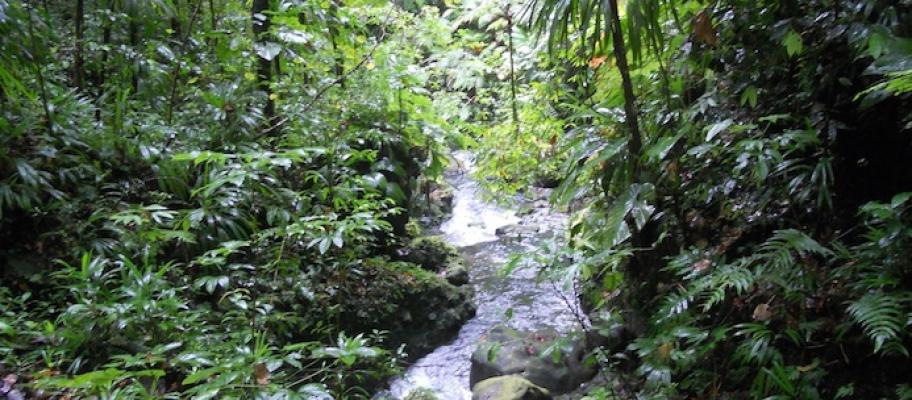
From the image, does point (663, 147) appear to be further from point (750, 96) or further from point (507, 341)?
point (507, 341)

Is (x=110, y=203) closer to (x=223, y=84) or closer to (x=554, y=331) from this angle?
(x=223, y=84)

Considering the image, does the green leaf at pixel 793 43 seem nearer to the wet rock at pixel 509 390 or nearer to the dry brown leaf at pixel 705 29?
the dry brown leaf at pixel 705 29

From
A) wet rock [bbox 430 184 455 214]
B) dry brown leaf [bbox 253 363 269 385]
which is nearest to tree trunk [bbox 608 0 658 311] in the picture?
dry brown leaf [bbox 253 363 269 385]

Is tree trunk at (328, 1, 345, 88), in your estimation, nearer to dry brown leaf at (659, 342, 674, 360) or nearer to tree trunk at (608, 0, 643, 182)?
tree trunk at (608, 0, 643, 182)

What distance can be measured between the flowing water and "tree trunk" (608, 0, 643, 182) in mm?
846

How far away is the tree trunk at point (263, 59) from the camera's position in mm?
4734

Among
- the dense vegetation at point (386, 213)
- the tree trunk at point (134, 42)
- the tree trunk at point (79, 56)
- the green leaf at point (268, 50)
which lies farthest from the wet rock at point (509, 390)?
the tree trunk at point (79, 56)

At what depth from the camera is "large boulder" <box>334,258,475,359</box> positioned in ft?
15.1

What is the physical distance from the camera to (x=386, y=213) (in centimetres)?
384

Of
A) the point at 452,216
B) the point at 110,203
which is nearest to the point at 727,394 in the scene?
the point at 110,203

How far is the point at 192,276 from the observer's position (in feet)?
11.7

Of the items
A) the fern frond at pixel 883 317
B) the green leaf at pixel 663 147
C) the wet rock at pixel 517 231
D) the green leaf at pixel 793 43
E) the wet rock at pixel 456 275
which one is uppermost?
the green leaf at pixel 793 43

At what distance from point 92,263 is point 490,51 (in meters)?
6.93

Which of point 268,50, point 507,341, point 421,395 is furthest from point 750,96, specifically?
point 268,50
